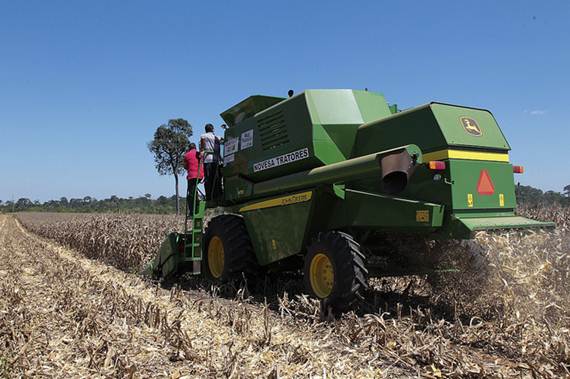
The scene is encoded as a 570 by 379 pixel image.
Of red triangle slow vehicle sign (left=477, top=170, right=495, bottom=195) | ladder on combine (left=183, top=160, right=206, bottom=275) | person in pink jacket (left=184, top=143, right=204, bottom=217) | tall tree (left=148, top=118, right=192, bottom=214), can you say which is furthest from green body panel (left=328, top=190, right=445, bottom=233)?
tall tree (left=148, top=118, right=192, bottom=214)

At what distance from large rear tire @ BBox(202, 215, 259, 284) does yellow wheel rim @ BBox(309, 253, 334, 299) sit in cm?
137

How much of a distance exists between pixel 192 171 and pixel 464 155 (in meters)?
4.34

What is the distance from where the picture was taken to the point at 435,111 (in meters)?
4.66

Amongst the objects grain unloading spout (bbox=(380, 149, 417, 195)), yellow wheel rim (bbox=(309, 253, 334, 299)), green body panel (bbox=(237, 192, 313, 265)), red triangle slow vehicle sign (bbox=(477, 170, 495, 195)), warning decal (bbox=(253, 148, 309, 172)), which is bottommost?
yellow wheel rim (bbox=(309, 253, 334, 299))

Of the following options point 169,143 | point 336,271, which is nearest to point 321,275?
point 336,271

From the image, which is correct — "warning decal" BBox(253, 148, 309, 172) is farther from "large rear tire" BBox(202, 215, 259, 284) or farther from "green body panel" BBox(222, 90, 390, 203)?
"large rear tire" BBox(202, 215, 259, 284)

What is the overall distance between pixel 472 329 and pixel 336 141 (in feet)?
7.80

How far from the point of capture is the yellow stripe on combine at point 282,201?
18.1 ft

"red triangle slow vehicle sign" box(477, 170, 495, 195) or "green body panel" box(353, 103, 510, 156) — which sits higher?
"green body panel" box(353, 103, 510, 156)

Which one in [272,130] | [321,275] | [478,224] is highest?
[272,130]

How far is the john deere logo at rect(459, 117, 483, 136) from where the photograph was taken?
15.6 ft

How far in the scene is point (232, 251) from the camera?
6.51 m

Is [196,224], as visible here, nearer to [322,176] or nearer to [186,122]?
[322,176]

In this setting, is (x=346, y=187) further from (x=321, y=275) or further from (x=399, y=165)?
(x=399, y=165)
